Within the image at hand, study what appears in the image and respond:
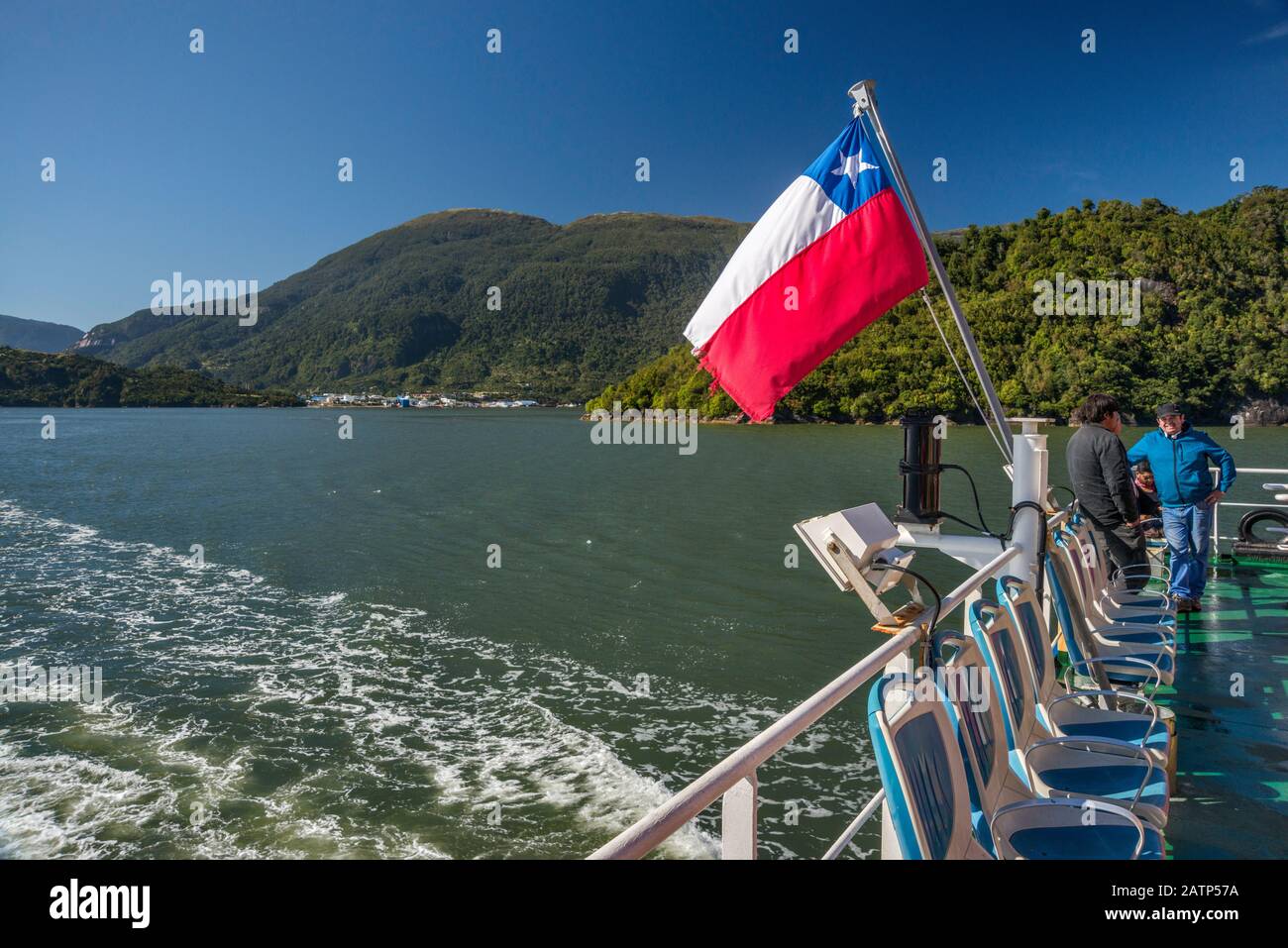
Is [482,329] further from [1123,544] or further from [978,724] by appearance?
[978,724]

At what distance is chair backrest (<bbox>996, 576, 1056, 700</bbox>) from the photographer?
3.21 m

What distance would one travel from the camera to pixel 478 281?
19150cm

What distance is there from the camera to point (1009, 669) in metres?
2.88

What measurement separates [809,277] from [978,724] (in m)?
2.21

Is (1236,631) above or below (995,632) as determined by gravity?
below

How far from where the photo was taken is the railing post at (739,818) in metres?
1.54

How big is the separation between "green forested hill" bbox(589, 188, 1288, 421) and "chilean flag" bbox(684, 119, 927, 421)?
75277 mm

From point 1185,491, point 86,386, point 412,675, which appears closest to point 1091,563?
point 1185,491

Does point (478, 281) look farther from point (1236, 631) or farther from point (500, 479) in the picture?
point (1236, 631)

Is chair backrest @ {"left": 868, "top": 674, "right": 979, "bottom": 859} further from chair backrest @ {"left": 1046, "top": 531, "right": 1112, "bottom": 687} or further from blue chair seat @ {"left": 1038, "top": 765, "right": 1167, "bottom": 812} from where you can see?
chair backrest @ {"left": 1046, "top": 531, "right": 1112, "bottom": 687}

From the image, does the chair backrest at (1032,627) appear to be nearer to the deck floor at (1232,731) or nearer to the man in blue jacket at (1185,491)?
the deck floor at (1232,731)

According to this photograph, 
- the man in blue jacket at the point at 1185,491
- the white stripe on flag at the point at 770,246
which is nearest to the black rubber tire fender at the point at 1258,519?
the man in blue jacket at the point at 1185,491
